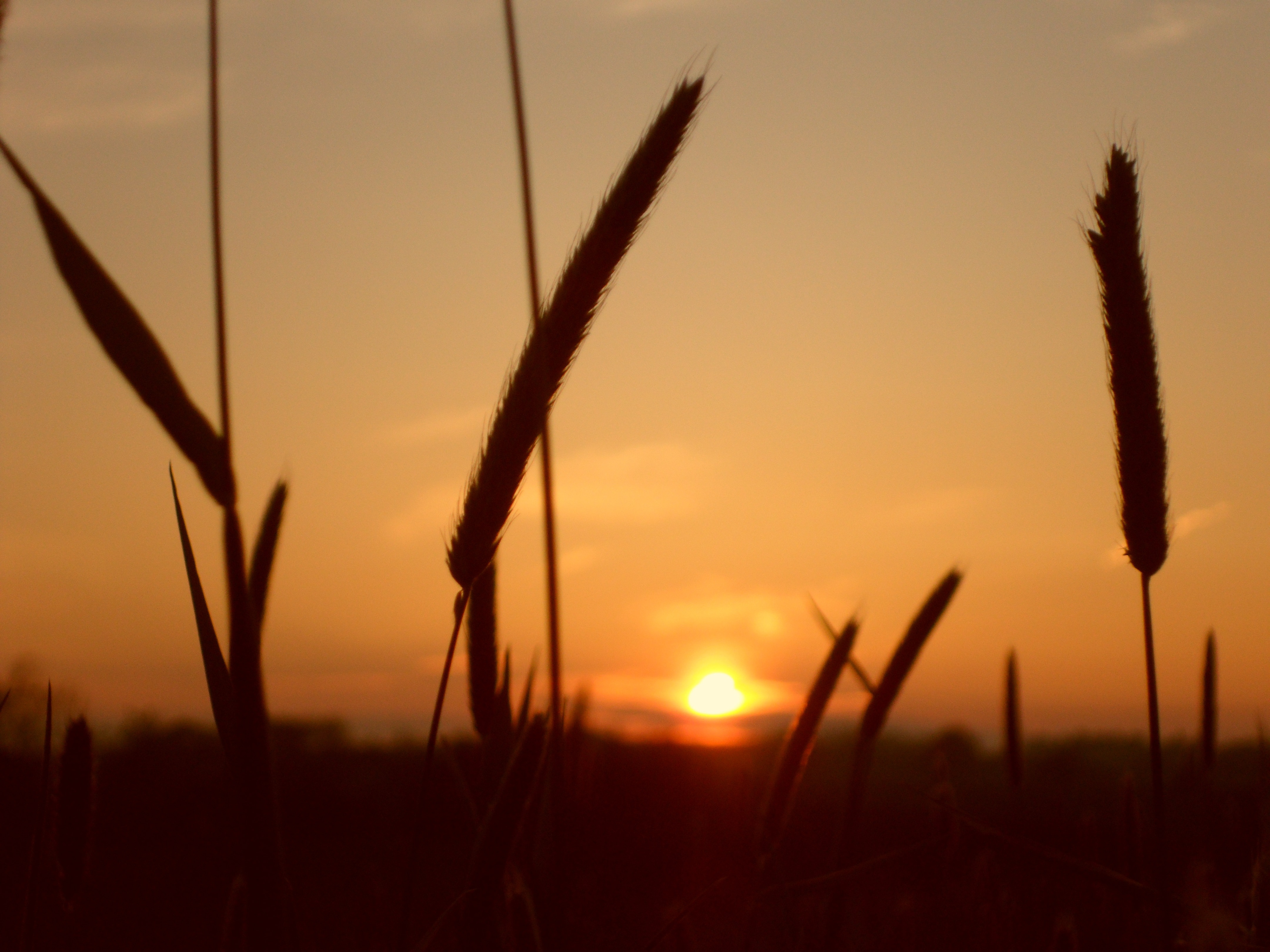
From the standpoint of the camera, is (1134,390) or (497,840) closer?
(497,840)

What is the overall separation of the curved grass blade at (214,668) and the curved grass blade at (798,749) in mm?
1022

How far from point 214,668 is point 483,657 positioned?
68 cm

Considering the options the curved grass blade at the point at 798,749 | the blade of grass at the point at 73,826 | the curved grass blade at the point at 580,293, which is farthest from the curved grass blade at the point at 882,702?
the blade of grass at the point at 73,826

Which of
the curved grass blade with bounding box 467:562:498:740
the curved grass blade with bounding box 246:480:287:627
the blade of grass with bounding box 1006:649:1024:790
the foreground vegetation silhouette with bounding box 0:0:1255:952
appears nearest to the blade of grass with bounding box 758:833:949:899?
the foreground vegetation silhouette with bounding box 0:0:1255:952

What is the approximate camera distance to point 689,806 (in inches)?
272

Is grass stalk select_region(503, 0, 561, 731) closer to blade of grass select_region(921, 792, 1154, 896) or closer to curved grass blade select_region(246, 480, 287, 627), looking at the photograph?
curved grass blade select_region(246, 480, 287, 627)

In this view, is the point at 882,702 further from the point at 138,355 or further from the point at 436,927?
the point at 138,355

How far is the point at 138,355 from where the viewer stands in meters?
0.79

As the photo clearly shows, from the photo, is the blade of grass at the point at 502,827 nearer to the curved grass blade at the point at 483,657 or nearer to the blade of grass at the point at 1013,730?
the curved grass blade at the point at 483,657

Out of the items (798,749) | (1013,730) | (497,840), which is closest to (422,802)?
(497,840)

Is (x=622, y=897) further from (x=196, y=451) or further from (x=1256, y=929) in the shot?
(x=196, y=451)

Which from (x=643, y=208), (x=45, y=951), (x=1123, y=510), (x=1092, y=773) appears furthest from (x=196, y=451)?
(x=1092, y=773)

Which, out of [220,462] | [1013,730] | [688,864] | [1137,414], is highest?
[1137,414]

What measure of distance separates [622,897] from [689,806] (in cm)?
360
